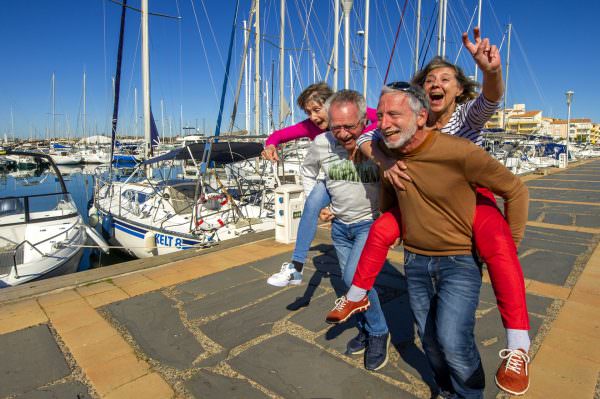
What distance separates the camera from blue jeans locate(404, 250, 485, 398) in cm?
173

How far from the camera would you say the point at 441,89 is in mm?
2109

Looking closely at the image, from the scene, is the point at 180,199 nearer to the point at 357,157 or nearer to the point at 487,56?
the point at 357,157

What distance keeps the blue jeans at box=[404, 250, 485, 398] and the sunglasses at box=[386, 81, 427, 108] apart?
2.46 ft

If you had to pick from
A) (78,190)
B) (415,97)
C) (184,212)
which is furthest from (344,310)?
(78,190)

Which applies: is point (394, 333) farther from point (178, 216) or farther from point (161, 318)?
point (178, 216)

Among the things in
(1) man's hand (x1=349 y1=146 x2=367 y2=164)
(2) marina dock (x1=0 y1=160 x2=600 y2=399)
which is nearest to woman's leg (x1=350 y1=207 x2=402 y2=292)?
(1) man's hand (x1=349 y1=146 x2=367 y2=164)

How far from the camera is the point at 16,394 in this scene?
2322 mm

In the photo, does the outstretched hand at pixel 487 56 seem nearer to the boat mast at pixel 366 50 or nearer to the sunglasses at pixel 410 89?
the sunglasses at pixel 410 89

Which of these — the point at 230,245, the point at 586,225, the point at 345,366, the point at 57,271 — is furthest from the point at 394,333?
the point at 57,271

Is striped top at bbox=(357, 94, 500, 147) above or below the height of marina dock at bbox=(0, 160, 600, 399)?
above

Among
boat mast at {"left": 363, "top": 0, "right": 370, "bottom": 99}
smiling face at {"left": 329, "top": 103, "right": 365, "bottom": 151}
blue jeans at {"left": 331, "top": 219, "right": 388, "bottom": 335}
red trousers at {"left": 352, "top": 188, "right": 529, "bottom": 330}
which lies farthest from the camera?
boat mast at {"left": 363, "top": 0, "right": 370, "bottom": 99}

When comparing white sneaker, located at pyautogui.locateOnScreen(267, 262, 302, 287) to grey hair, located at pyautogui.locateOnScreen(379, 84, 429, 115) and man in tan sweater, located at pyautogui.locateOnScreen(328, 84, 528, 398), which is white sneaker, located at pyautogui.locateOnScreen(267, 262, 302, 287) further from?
grey hair, located at pyautogui.locateOnScreen(379, 84, 429, 115)

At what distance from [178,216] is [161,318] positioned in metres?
6.44

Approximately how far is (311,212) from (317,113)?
2.50ft
